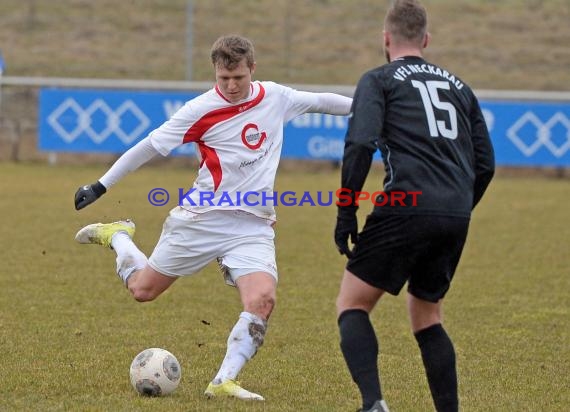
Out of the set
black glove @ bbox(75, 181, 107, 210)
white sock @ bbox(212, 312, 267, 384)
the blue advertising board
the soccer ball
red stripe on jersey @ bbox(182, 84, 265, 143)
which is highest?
red stripe on jersey @ bbox(182, 84, 265, 143)

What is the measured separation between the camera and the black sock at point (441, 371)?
457 cm

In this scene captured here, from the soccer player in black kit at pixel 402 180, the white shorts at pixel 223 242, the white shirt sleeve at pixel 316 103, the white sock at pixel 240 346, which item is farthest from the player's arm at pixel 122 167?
the soccer player in black kit at pixel 402 180

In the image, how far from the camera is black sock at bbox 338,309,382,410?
175 inches

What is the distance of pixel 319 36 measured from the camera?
24562 millimetres

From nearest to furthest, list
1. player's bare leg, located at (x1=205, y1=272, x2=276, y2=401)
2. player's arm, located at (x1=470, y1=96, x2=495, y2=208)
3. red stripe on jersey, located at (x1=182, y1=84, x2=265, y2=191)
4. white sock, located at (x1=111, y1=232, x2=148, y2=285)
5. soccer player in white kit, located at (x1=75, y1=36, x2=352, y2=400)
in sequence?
player's arm, located at (x1=470, y1=96, x2=495, y2=208)
player's bare leg, located at (x1=205, y1=272, x2=276, y2=401)
soccer player in white kit, located at (x1=75, y1=36, x2=352, y2=400)
red stripe on jersey, located at (x1=182, y1=84, x2=265, y2=191)
white sock, located at (x1=111, y1=232, x2=148, y2=285)

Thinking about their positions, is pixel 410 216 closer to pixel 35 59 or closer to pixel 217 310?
pixel 217 310

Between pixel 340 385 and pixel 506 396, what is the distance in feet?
2.75

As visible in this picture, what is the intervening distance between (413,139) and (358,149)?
10.5 inches

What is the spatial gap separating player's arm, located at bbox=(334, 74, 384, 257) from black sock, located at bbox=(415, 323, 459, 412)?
618 mm

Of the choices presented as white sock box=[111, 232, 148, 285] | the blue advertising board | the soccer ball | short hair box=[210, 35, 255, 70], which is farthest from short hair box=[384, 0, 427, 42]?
the blue advertising board

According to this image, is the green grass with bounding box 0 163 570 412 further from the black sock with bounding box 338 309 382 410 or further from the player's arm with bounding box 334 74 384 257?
the player's arm with bounding box 334 74 384 257

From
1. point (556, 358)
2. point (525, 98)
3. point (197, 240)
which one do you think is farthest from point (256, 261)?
point (525, 98)

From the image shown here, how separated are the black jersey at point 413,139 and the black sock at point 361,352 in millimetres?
478

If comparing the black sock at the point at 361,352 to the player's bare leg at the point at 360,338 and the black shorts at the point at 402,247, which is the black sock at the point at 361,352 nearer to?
the player's bare leg at the point at 360,338
